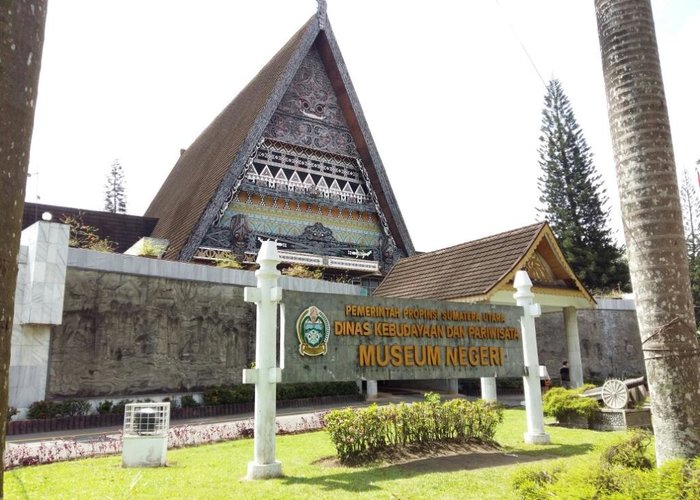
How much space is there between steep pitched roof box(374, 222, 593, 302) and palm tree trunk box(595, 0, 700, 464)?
949 cm

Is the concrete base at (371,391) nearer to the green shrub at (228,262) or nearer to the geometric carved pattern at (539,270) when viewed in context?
the green shrub at (228,262)

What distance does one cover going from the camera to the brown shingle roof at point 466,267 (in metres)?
15.2

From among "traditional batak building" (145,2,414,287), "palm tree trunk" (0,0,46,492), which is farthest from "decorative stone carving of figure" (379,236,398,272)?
"palm tree trunk" (0,0,46,492)

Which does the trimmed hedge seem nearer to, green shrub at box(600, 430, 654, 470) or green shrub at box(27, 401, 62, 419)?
green shrub at box(27, 401, 62, 419)

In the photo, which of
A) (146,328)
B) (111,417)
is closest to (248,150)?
(146,328)

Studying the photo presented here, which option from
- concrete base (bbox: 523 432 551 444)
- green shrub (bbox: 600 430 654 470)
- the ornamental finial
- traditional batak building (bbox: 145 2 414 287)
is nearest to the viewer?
green shrub (bbox: 600 430 654 470)

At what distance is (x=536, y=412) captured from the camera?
32.4 feet

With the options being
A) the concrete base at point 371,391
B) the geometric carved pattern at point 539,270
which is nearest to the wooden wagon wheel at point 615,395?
the geometric carved pattern at point 539,270

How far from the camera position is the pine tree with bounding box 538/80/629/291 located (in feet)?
119

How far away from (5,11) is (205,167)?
78.4 ft

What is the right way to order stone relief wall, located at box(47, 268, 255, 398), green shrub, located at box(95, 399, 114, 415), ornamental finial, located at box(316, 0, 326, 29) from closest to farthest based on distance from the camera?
green shrub, located at box(95, 399, 114, 415) → stone relief wall, located at box(47, 268, 255, 398) → ornamental finial, located at box(316, 0, 326, 29)

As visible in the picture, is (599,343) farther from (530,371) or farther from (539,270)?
(530,371)

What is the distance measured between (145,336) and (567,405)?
10.3 m

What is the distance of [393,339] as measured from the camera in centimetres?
885
